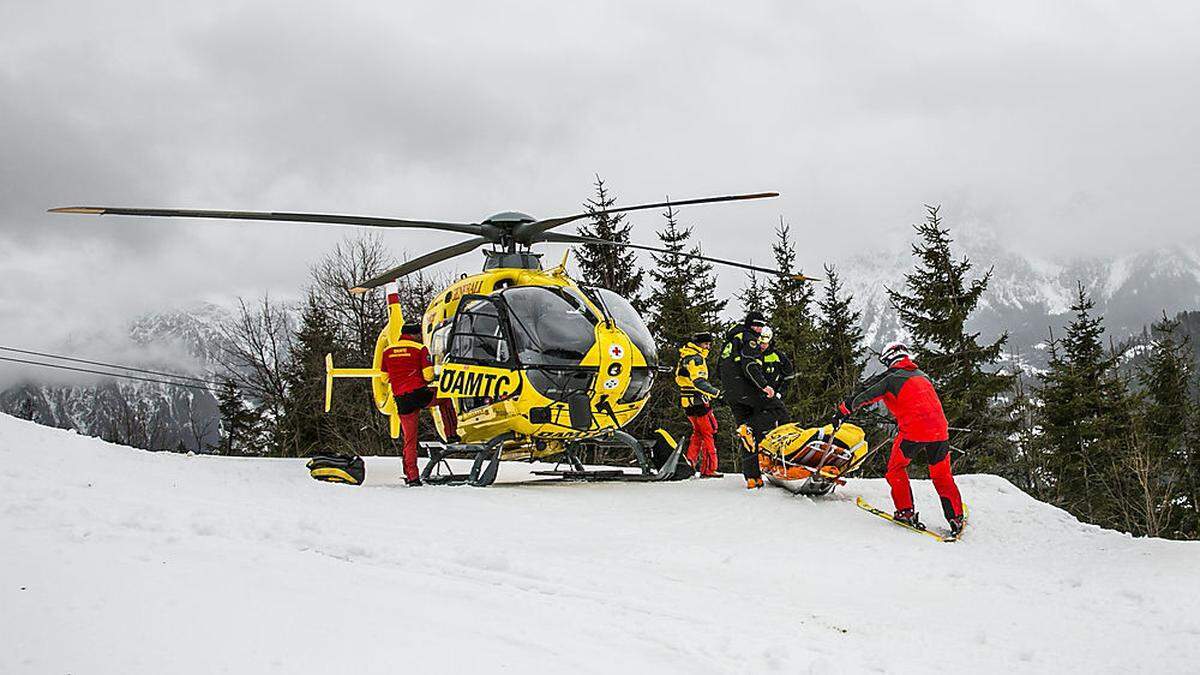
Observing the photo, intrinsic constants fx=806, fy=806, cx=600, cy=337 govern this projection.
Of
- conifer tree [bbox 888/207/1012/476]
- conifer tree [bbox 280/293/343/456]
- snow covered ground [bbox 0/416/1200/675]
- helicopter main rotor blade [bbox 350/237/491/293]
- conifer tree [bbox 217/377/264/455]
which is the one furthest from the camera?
conifer tree [bbox 217/377/264/455]

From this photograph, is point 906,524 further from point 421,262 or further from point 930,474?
point 421,262

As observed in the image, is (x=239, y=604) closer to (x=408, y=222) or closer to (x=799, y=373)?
(x=408, y=222)

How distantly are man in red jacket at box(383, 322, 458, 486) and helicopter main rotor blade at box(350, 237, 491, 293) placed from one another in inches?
27.5

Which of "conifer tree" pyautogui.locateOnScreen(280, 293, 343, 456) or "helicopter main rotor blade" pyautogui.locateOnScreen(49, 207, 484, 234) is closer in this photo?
"helicopter main rotor blade" pyautogui.locateOnScreen(49, 207, 484, 234)

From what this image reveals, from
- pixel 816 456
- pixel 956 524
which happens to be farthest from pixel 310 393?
pixel 956 524

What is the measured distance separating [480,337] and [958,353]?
16968mm

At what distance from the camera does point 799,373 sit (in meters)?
21.8

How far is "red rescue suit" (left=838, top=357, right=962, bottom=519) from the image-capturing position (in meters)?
7.68

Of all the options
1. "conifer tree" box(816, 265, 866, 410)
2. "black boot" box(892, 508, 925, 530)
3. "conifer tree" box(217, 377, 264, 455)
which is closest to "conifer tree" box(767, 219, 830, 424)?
"conifer tree" box(816, 265, 866, 410)

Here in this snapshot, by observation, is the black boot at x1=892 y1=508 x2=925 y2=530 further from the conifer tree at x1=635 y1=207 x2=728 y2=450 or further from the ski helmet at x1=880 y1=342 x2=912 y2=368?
the conifer tree at x1=635 y1=207 x2=728 y2=450

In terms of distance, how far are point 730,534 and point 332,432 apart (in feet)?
74.4

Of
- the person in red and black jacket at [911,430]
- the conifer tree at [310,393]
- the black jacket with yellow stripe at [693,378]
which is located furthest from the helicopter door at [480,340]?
the conifer tree at [310,393]

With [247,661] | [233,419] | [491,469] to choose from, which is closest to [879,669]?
[247,661]

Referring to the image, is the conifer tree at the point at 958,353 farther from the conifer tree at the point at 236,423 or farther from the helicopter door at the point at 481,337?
the conifer tree at the point at 236,423
